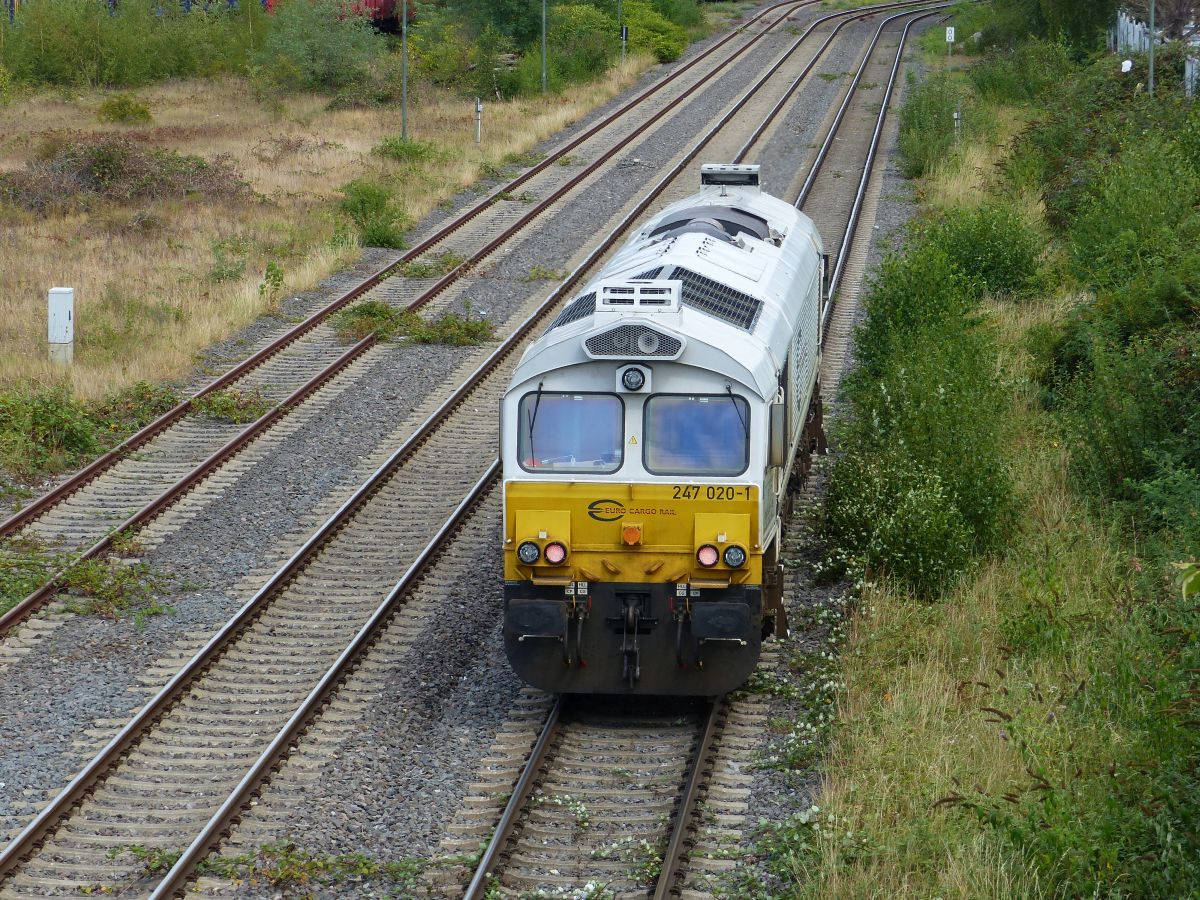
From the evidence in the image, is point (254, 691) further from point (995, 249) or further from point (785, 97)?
point (785, 97)

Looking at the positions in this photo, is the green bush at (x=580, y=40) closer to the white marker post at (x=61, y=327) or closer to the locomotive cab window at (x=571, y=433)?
the white marker post at (x=61, y=327)

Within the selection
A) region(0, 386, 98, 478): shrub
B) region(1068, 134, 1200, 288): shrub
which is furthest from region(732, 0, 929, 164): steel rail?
region(0, 386, 98, 478): shrub

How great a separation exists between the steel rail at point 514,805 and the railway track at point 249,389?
4.76m

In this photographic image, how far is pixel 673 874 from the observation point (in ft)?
26.5

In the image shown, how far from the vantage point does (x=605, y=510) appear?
9750 millimetres

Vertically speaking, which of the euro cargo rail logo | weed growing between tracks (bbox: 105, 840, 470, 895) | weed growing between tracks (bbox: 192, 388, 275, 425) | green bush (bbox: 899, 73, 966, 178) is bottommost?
weed growing between tracks (bbox: 105, 840, 470, 895)

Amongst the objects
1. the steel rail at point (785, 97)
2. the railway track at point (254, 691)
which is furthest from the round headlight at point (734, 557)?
the steel rail at point (785, 97)

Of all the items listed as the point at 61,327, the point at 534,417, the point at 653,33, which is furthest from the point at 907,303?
the point at 653,33

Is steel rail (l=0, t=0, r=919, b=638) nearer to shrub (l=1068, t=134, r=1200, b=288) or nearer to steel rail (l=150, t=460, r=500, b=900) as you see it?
steel rail (l=150, t=460, r=500, b=900)

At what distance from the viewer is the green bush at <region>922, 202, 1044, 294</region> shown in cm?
2095

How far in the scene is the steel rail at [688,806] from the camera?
7977 mm

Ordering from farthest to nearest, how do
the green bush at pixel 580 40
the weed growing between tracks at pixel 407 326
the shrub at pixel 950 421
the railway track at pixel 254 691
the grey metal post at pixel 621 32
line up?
the grey metal post at pixel 621 32 → the green bush at pixel 580 40 → the weed growing between tracks at pixel 407 326 → the shrub at pixel 950 421 → the railway track at pixel 254 691

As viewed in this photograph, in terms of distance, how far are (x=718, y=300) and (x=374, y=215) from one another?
16.4 meters

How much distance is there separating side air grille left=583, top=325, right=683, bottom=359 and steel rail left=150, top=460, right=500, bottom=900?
3237 millimetres
